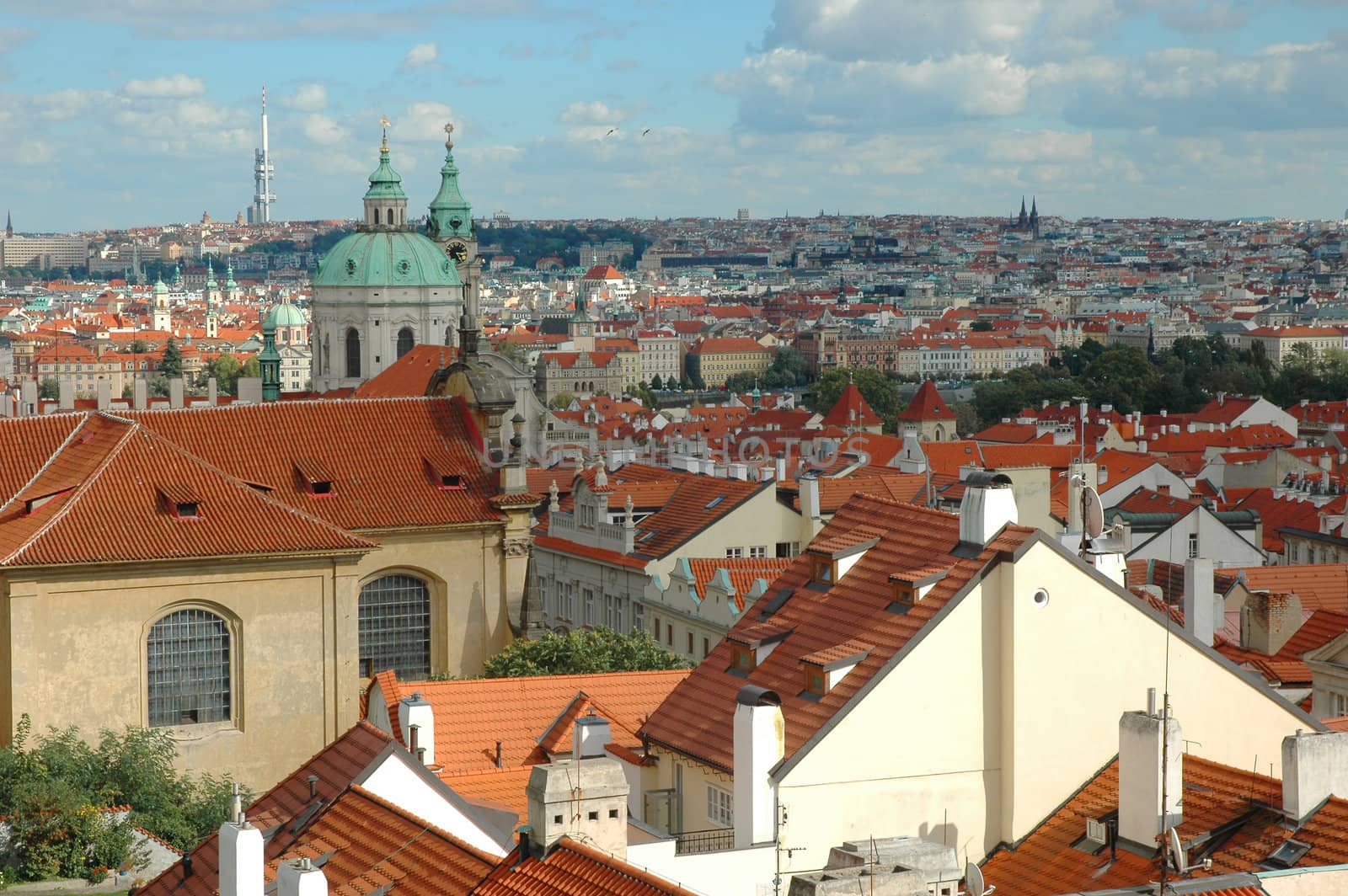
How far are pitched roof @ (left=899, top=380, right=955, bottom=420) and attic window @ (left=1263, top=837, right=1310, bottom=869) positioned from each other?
358 ft

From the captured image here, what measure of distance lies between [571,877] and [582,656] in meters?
18.2

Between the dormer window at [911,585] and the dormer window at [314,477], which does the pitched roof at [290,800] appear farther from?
the dormer window at [314,477]

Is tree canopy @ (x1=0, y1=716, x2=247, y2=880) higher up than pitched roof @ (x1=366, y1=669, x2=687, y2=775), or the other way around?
pitched roof @ (x1=366, y1=669, x2=687, y2=775)

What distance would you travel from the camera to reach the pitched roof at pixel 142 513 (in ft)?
99.3

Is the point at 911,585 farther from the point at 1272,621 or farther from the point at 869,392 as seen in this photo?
the point at 869,392

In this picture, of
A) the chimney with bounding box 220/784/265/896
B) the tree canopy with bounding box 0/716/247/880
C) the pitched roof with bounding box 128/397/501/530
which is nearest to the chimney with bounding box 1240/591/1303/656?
the pitched roof with bounding box 128/397/501/530

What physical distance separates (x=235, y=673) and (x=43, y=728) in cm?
282

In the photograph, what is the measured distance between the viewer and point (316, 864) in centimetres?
1482

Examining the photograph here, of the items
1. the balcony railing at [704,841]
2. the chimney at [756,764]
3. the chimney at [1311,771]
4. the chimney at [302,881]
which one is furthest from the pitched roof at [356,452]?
the chimney at [1311,771]

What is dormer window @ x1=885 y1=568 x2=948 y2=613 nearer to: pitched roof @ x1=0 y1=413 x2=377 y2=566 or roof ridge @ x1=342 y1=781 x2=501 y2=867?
roof ridge @ x1=342 y1=781 x2=501 y2=867

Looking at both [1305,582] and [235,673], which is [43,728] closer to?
[235,673]

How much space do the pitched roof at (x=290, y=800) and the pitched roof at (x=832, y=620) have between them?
2287mm

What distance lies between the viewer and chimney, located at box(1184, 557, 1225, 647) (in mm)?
22859

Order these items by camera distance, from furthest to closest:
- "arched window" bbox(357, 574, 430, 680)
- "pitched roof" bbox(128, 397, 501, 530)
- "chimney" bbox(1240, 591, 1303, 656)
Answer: "arched window" bbox(357, 574, 430, 680) < "pitched roof" bbox(128, 397, 501, 530) < "chimney" bbox(1240, 591, 1303, 656)
